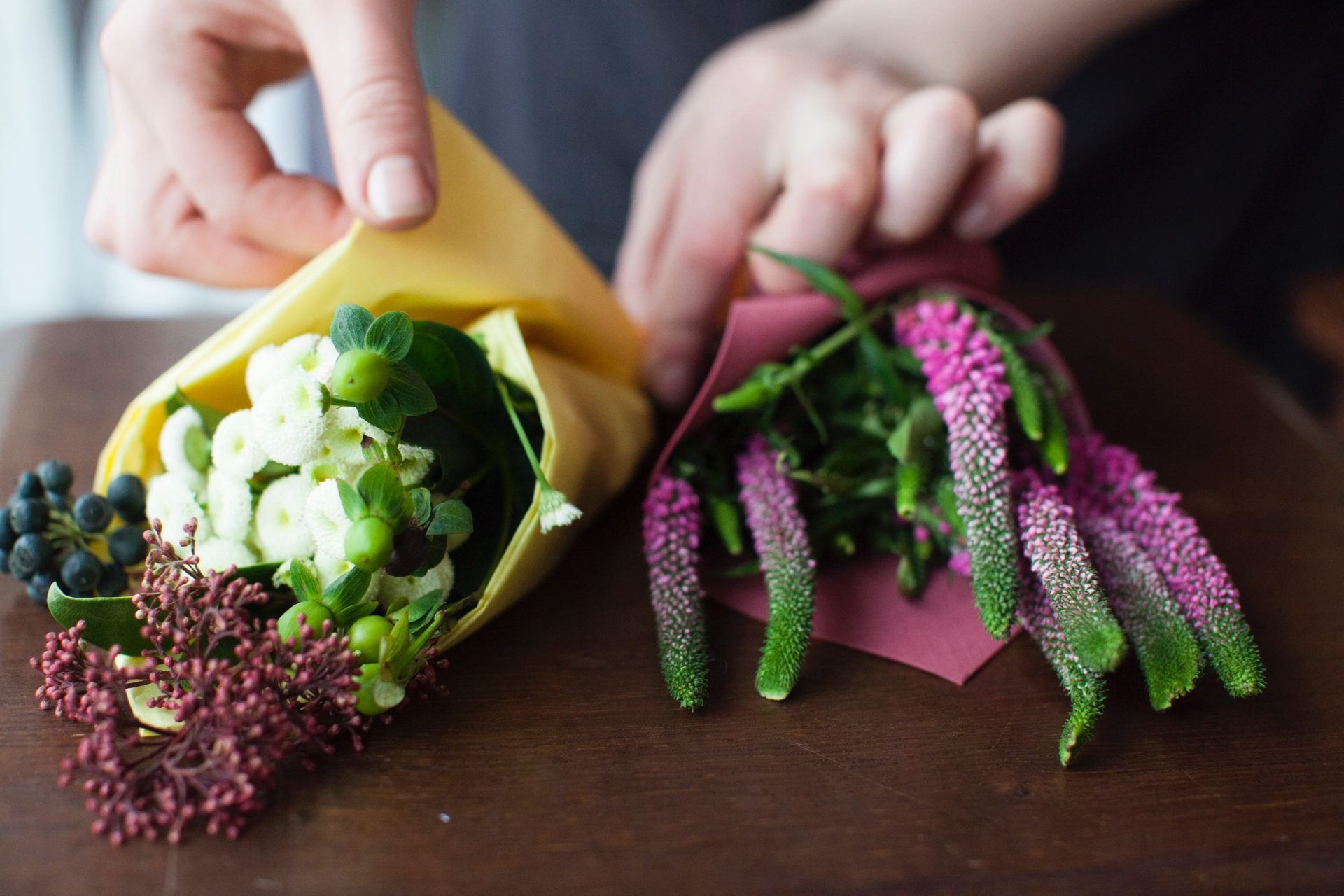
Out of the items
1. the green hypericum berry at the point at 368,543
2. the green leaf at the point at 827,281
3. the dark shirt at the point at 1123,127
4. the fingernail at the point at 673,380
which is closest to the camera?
the green hypericum berry at the point at 368,543

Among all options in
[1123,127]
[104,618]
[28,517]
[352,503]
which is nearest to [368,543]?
[352,503]

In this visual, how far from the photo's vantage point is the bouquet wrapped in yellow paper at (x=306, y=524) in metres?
0.38

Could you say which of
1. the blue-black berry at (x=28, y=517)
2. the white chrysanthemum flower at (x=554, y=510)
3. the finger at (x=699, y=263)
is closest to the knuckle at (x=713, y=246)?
the finger at (x=699, y=263)

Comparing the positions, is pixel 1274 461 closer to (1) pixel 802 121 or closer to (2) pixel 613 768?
(1) pixel 802 121

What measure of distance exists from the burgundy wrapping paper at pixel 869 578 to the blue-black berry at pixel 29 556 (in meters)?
0.30

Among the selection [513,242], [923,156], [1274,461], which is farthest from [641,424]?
[1274,461]

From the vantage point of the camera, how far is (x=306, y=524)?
41 centimetres

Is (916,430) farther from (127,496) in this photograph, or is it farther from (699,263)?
(127,496)

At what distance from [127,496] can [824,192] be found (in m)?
0.43

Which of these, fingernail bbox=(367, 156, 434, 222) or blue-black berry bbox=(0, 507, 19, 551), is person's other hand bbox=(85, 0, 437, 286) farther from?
blue-black berry bbox=(0, 507, 19, 551)

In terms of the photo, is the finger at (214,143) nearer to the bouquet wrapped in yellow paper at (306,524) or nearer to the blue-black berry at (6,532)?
the bouquet wrapped in yellow paper at (306,524)

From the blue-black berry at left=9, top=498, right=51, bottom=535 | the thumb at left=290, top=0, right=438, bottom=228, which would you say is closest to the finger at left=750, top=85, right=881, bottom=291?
the thumb at left=290, top=0, right=438, bottom=228

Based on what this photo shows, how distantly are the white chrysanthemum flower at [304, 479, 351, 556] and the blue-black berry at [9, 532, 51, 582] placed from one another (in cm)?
17

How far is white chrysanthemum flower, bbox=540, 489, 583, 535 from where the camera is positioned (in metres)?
0.43
